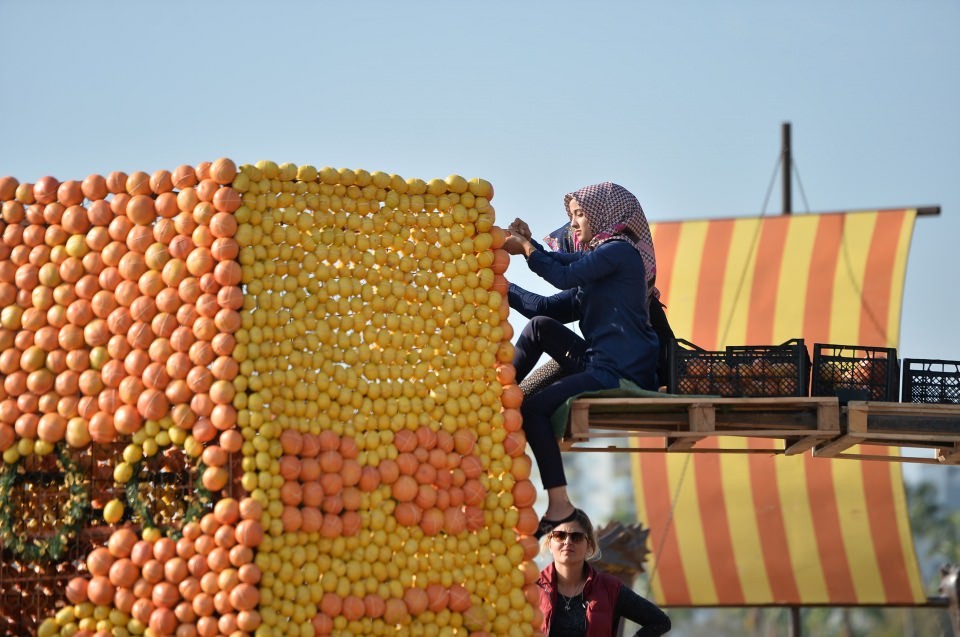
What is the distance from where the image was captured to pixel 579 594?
9070mm

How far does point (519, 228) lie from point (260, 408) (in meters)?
2.10

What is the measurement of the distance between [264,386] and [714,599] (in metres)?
14.3

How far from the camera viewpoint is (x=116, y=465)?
25.6 feet

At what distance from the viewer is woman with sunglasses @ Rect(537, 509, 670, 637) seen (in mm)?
8961

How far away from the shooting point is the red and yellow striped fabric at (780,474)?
20125 mm

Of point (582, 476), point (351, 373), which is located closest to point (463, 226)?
point (351, 373)

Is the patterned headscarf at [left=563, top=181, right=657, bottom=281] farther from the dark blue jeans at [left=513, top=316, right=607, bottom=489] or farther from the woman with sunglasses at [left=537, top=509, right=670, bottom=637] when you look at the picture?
the woman with sunglasses at [left=537, top=509, right=670, bottom=637]

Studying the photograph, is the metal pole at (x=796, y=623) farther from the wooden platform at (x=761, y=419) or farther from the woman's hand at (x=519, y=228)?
the woman's hand at (x=519, y=228)

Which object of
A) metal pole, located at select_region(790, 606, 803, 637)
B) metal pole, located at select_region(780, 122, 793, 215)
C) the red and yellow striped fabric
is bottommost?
metal pole, located at select_region(790, 606, 803, 637)

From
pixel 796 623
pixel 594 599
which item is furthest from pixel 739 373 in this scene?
pixel 796 623

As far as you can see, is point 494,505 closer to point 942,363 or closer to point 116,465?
point 116,465

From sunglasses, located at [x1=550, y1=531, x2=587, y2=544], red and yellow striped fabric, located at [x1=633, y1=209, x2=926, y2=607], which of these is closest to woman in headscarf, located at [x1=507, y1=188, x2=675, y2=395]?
sunglasses, located at [x1=550, y1=531, x2=587, y2=544]

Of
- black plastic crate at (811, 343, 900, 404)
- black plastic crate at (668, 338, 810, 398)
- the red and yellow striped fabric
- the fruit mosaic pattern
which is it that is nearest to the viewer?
the fruit mosaic pattern

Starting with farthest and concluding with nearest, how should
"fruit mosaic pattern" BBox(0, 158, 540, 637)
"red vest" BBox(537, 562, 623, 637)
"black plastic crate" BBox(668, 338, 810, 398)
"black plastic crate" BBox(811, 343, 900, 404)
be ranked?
"black plastic crate" BBox(811, 343, 900, 404) → "red vest" BBox(537, 562, 623, 637) → "black plastic crate" BBox(668, 338, 810, 398) → "fruit mosaic pattern" BBox(0, 158, 540, 637)
